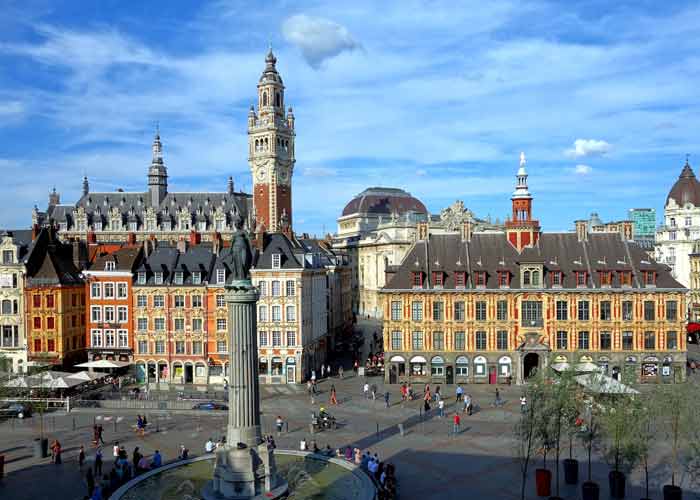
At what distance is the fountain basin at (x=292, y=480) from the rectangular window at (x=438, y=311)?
27.9m

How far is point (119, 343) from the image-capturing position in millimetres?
63969

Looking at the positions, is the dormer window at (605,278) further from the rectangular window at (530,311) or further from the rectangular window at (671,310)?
the rectangular window at (530,311)

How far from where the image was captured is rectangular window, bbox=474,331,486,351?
60656 millimetres

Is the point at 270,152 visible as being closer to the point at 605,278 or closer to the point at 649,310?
the point at 605,278

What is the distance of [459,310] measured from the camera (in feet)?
200

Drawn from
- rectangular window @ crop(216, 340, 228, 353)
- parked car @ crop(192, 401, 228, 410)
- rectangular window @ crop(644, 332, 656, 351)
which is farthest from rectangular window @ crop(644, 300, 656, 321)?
rectangular window @ crop(216, 340, 228, 353)

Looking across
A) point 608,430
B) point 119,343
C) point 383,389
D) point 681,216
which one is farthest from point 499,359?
point 681,216

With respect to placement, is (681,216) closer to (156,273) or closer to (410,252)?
(410,252)

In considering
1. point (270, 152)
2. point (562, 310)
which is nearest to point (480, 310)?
point (562, 310)

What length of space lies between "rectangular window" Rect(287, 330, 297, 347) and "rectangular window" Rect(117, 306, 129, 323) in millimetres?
16474

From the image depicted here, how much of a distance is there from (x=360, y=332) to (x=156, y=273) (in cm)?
4674

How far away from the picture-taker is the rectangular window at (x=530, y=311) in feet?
199

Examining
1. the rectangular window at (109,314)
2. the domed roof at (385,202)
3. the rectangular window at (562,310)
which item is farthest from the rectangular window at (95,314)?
the domed roof at (385,202)

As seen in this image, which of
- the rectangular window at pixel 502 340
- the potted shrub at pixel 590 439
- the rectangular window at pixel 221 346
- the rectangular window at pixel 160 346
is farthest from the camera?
the rectangular window at pixel 160 346
